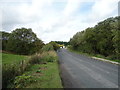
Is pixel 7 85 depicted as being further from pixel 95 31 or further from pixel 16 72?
pixel 95 31

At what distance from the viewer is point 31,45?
41.7 metres

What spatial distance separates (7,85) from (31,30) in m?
39.3

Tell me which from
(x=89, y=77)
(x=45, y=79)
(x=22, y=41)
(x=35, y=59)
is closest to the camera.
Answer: (x=45, y=79)

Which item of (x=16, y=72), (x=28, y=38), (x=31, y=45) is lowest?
(x=16, y=72)

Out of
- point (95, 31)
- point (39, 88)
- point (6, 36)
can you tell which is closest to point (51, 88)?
point (39, 88)

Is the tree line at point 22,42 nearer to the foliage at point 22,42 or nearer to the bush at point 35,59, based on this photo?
the foliage at point 22,42

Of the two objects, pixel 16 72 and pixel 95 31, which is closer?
pixel 16 72

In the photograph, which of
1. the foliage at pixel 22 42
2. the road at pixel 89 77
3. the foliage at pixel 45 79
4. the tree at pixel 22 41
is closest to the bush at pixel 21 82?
the foliage at pixel 45 79

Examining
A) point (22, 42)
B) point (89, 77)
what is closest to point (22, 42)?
point (22, 42)

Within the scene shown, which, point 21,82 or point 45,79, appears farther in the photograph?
point 45,79

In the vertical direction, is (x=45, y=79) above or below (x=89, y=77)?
above

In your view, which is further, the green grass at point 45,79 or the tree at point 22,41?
the tree at point 22,41

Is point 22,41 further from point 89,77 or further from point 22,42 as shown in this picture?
point 89,77

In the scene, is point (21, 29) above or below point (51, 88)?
above
